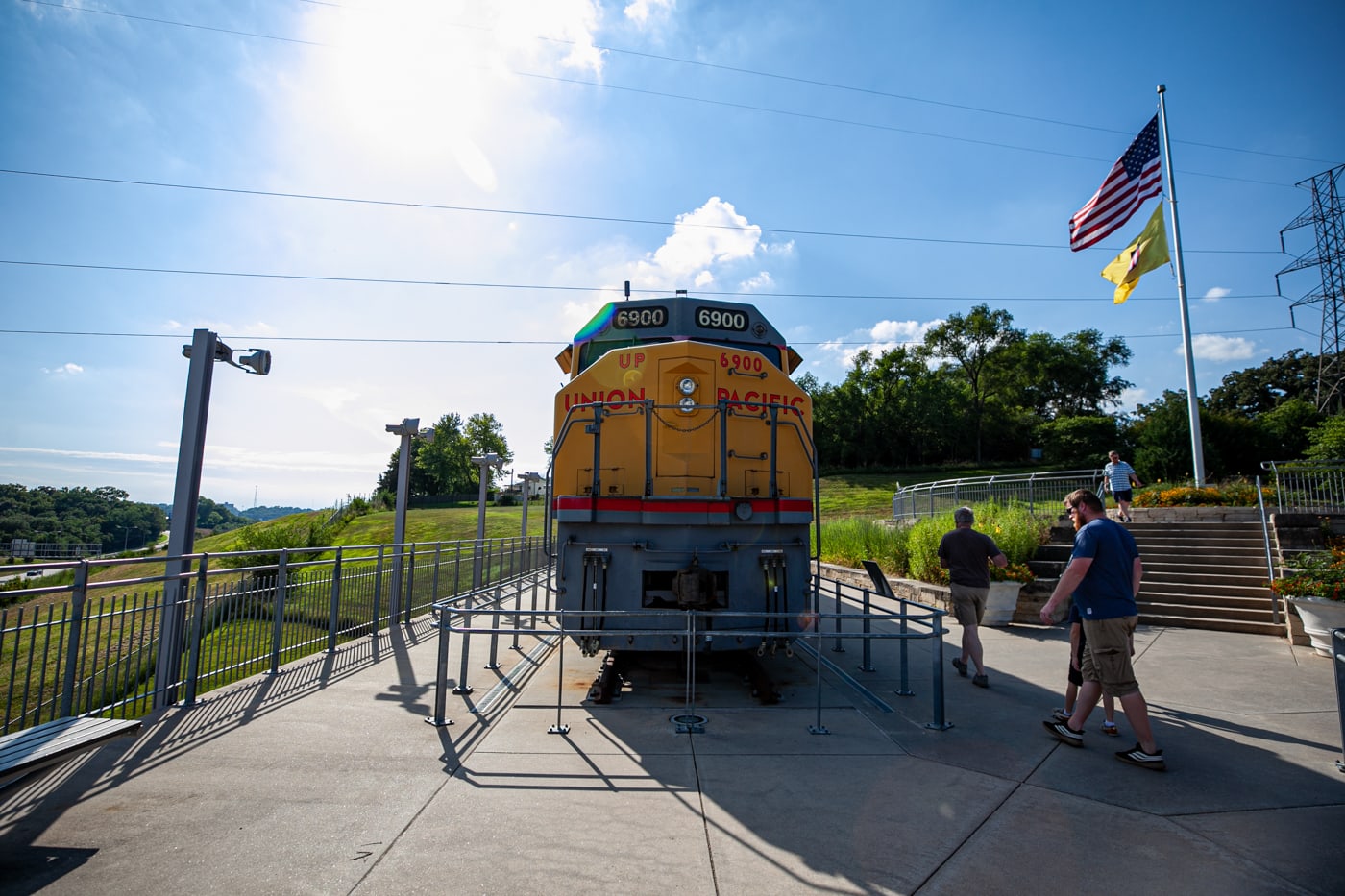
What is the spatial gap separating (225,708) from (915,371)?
58503 mm

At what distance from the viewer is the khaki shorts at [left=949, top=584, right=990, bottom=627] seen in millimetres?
7012

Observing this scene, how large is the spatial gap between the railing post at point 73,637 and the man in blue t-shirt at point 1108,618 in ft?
23.3

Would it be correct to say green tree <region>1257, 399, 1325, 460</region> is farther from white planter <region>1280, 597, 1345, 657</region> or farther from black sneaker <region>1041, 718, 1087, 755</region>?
black sneaker <region>1041, 718, 1087, 755</region>

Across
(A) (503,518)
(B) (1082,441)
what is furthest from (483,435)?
(B) (1082,441)

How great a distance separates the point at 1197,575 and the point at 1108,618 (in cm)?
933

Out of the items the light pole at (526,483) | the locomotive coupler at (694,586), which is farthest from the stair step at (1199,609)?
the light pole at (526,483)

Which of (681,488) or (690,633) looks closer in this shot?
(690,633)

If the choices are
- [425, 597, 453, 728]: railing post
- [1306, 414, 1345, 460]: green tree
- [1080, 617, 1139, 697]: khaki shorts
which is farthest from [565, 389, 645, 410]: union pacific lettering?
[1306, 414, 1345, 460]: green tree

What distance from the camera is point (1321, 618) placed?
333 inches

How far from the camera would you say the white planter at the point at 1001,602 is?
10766 millimetres

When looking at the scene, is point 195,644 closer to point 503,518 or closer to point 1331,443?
point 1331,443

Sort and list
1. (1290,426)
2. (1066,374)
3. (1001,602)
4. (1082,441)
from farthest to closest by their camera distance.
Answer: (1066,374)
(1082,441)
(1290,426)
(1001,602)

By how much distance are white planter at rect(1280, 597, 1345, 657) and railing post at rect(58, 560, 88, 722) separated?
1330 centimetres

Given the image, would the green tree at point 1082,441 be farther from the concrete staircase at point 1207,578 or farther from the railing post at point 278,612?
the railing post at point 278,612
